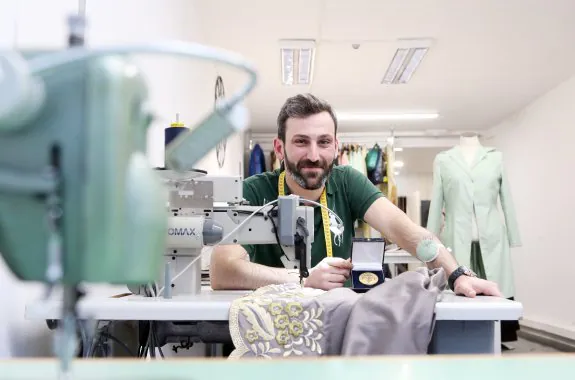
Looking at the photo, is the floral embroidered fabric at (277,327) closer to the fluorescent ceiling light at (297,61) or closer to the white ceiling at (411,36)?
the white ceiling at (411,36)

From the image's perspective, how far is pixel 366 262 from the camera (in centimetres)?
144

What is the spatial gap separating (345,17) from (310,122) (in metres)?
2.41

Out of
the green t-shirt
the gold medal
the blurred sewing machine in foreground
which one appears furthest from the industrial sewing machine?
the blurred sewing machine in foreground

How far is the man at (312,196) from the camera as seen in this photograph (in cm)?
166

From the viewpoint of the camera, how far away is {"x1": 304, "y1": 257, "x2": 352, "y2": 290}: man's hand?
141 cm

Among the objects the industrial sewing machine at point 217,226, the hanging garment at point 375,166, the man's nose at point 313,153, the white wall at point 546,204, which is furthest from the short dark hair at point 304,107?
the hanging garment at point 375,166

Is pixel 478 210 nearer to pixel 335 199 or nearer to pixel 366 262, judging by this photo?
pixel 335 199

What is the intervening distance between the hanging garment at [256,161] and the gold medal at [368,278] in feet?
20.7

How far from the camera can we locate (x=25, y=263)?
1.68 feet

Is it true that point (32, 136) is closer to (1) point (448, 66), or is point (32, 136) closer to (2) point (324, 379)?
(2) point (324, 379)

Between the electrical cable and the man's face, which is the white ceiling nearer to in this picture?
the man's face

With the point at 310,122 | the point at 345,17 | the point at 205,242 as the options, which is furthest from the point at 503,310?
the point at 345,17

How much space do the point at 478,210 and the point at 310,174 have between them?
2483 mm

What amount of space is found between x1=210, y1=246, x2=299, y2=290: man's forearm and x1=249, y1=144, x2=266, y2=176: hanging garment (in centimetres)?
602
